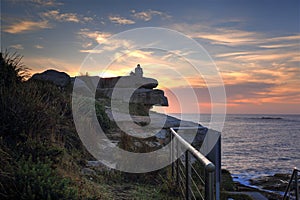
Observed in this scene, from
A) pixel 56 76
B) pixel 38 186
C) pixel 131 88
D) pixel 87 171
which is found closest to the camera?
pixel 38 186

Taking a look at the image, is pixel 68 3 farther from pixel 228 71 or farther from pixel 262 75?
pixel 262 75

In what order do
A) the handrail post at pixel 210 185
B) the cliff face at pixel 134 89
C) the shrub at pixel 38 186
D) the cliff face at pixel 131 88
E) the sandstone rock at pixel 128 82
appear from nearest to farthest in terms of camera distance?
1. the handrail post at pixel 210 185
2. the shrub at pixel 38 186
3. the cliff face at pixel 131 88
4. the cliff face at pixel 134 89
5. the sandstone rock at pixel 128 82

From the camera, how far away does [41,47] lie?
9.13m

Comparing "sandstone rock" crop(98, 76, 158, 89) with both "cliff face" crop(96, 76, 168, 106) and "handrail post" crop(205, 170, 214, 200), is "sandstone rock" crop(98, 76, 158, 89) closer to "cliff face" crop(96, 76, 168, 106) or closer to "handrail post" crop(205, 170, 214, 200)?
"cliff face" crop(96, 76, 168, 106)

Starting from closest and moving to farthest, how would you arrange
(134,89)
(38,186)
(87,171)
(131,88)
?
(38,186)
(87,171)
(134,89)
(131,88)

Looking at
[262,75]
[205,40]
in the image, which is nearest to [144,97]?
[262,75]

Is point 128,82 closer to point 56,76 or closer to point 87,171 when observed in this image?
point 56,76

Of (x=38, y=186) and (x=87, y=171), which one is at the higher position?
(x=38, y=186)

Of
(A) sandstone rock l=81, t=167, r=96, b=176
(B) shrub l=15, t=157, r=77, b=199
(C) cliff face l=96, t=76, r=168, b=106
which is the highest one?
Result: (C) cliff face l=96, t=76, r=168, b=106

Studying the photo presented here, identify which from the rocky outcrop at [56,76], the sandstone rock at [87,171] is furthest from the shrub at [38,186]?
the rocky outcrop at [56,76]

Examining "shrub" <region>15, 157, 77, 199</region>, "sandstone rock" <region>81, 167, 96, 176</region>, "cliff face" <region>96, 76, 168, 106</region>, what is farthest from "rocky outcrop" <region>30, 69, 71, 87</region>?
"shrub" <region>15, 157, 77, 199</region>

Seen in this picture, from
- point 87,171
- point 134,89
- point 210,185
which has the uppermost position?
point 134,89

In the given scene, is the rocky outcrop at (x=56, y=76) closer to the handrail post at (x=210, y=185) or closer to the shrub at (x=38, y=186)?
the shrub at (x=38, y=186)

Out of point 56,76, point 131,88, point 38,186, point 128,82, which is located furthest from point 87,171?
point 128,82
